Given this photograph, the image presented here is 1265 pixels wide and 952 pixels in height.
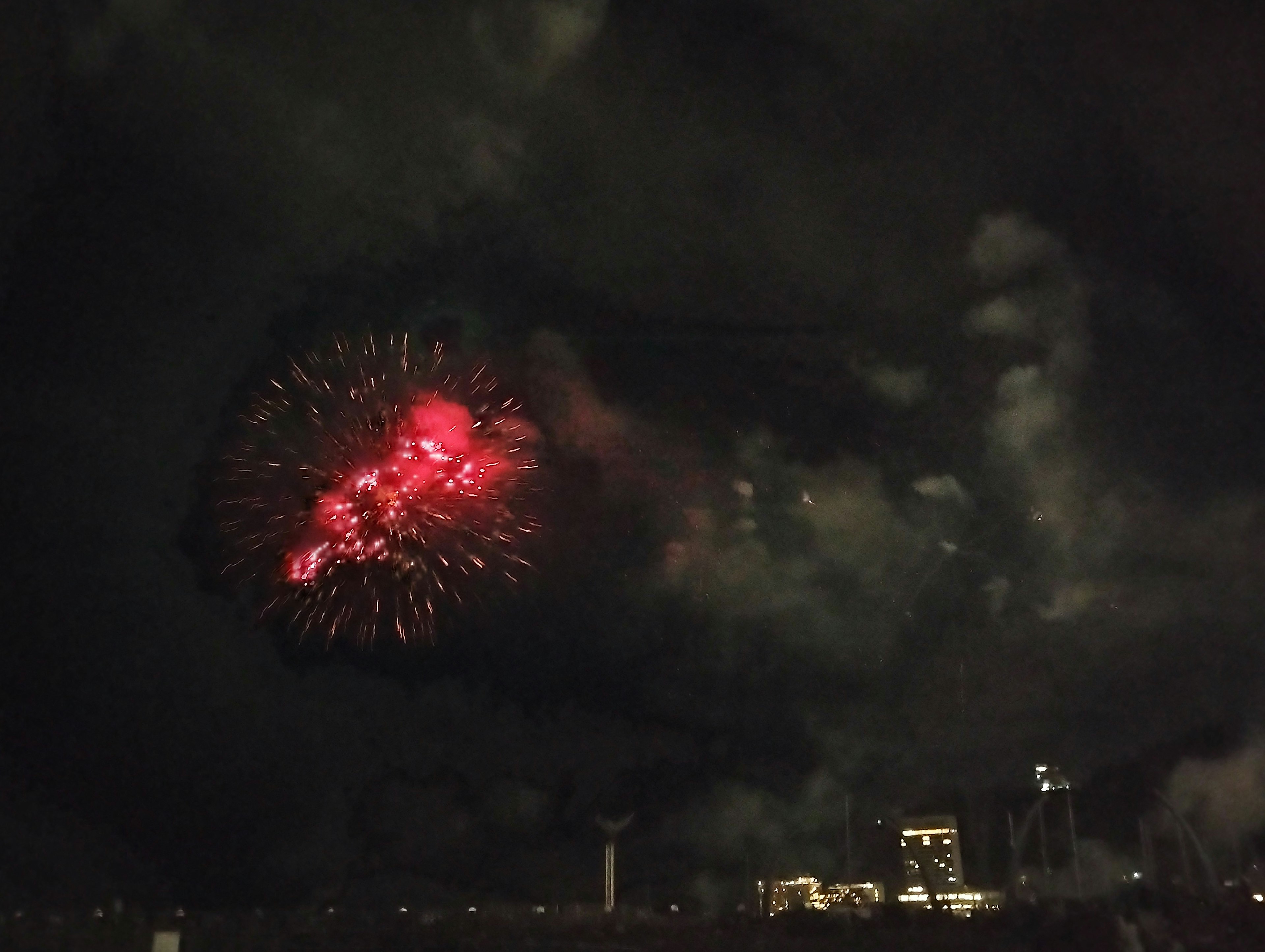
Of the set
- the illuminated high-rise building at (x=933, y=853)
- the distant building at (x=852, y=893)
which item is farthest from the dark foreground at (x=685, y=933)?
the illuminated high-rise building at (x=933, y=853)

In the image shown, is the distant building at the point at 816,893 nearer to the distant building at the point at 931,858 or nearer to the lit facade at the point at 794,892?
the lit facade at the point at 794,892

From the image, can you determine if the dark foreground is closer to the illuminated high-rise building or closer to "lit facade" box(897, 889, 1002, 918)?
"lit facade" box(897, 889, 1002, 918)

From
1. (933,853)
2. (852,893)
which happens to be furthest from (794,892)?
(933,853)

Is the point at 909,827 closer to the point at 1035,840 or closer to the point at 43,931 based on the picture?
the point at 1035,840

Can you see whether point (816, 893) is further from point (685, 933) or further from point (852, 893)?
point (685, 933)

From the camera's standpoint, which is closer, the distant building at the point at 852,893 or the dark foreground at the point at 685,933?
the dark foreground at the point at 685,933

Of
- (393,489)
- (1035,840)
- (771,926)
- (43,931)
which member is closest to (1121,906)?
(771,926)
